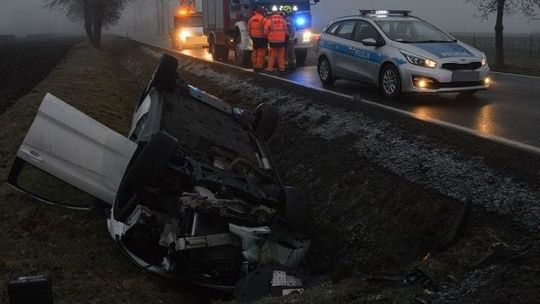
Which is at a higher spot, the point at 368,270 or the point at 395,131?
the point at 395,131

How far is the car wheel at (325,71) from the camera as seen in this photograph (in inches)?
506

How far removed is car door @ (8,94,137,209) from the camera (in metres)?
5.49

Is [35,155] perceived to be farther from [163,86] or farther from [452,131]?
[452,131]

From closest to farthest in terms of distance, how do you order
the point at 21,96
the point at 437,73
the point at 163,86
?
1. the point at 163,86
2. the point at 437,73
3. the point at 21,96

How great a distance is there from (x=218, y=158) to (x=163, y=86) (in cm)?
149

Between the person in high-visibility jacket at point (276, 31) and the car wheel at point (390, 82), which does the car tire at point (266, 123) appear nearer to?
the car wheel at point (390, 82)

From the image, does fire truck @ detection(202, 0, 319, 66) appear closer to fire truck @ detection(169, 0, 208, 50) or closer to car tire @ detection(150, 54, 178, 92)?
car tire @ detection(150, 54, 178, 92)

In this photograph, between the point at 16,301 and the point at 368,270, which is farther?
the point at 368,270

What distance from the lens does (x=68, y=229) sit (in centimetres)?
614

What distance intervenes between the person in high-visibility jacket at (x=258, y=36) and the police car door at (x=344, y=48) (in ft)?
10.6

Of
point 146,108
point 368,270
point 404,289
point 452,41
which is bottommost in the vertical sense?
point 368,270

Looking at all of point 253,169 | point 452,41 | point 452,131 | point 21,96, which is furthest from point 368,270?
point 21,96

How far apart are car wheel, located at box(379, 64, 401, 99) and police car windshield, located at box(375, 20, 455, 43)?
24.8 inches

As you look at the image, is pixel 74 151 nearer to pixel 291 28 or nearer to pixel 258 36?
pixel 258 36
